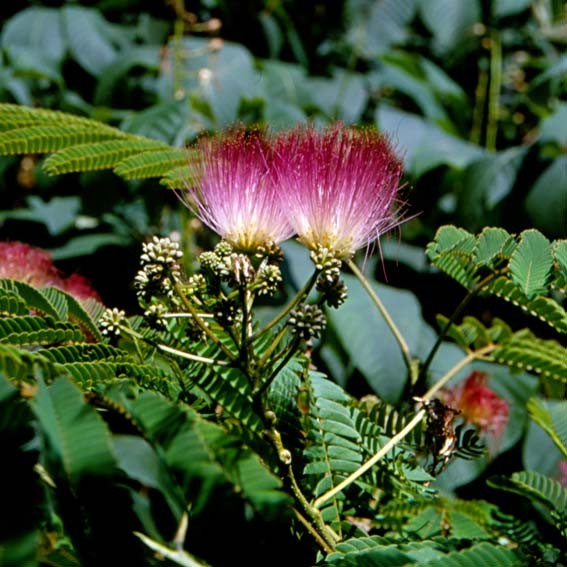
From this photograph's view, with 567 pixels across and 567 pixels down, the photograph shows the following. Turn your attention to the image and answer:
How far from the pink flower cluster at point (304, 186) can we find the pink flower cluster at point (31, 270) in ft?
1.53

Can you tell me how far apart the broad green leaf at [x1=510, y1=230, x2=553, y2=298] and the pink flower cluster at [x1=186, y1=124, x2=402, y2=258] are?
0.14 meters

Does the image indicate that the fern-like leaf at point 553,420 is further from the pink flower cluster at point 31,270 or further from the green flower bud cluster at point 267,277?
the pink flower cluster at point 31,270

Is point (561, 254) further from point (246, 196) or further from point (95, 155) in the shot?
point (95, 155)

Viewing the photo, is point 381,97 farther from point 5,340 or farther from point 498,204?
point 5,340

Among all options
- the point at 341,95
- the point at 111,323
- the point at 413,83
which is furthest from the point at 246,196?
the point at 413,83

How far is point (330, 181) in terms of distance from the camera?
0.80m

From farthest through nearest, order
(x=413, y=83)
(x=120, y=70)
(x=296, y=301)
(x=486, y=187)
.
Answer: (x=413, y=83), (x=120, y=70), (x=486, y=187), (x=296, y=301)

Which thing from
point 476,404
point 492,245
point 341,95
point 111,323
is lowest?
point 476,404

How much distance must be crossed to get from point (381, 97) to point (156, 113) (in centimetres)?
126

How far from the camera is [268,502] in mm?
583

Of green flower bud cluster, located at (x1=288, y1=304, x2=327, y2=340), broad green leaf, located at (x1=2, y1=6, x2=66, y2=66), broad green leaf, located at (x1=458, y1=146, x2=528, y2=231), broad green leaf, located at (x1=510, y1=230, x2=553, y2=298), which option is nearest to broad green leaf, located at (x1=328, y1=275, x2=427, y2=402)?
broad green leaf, located at (x1=458, y1=146, x2=528, y2=231)

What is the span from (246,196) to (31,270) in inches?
24.7

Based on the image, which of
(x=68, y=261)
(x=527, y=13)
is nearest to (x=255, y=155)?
(x=68, y=261)

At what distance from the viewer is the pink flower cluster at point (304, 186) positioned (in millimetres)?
799
